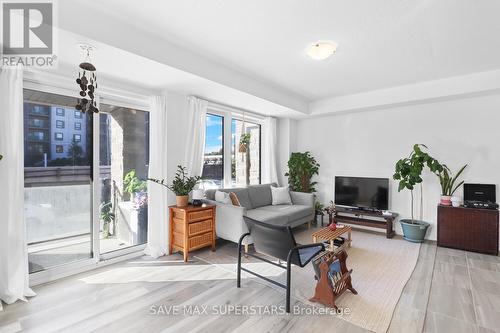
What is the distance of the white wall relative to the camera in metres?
4.06

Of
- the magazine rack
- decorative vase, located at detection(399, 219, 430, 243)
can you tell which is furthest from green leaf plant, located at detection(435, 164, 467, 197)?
the magazine rack

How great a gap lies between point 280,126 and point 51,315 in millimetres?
5165

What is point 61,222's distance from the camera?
3076mm

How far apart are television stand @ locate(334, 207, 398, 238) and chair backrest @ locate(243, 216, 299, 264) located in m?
2.83

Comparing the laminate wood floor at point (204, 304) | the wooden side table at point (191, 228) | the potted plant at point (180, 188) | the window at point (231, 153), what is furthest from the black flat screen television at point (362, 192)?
the potted plant at point (180, 188)

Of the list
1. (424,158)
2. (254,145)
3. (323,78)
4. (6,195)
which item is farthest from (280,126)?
(6,195)

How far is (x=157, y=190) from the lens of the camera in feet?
12.0

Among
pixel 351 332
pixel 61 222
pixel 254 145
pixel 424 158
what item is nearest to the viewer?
pixel 351 332

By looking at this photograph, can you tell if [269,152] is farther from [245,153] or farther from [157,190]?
[157,190]

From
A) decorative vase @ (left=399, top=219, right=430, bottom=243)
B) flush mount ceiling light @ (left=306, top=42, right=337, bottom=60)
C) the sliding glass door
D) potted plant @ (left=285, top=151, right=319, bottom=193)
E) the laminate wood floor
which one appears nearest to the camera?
the laminate wood floor

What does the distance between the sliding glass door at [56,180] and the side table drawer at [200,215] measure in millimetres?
1307

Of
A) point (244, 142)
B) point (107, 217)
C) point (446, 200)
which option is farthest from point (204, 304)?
point (446, 200)

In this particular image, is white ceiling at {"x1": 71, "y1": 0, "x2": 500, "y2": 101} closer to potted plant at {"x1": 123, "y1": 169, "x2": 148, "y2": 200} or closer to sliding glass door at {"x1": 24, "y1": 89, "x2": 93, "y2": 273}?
sliding glass door at {"x1": 24, "y1": 89, "x2": 93, "y2": 273}

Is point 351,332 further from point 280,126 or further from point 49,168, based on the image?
point 280,126
